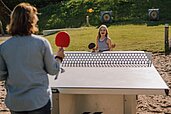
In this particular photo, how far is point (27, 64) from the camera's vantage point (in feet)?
11.4

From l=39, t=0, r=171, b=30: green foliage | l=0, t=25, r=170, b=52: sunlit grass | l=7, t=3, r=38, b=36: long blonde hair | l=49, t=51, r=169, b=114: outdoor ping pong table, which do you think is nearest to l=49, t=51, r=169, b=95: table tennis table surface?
l=49, t=51, r=169, b=114: outdoor ping pong table

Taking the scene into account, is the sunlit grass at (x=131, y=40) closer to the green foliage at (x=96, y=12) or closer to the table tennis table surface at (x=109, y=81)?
the green foliage at (x=96, y=12)

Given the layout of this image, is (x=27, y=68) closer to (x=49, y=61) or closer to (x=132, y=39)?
(x=49, y=61)

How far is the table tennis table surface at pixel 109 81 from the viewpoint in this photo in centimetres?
379

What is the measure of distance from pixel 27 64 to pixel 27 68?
35mm

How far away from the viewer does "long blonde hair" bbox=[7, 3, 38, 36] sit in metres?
3.39

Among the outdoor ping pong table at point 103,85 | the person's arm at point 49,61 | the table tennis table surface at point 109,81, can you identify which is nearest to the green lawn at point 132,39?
the outdoor ping pong table at point 103,85

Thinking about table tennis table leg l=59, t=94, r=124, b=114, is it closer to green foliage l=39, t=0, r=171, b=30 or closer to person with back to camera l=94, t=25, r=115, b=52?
person with back to camera l=94, t=25, r=115, b=52

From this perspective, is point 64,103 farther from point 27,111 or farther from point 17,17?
point 17,17

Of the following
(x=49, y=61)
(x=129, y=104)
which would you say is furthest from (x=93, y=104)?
(x=49, y=61)

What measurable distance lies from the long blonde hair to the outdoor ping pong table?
27.5 inches

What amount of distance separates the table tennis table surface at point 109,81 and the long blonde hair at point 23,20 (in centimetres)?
70

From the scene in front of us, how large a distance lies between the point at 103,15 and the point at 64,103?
65.0 ft

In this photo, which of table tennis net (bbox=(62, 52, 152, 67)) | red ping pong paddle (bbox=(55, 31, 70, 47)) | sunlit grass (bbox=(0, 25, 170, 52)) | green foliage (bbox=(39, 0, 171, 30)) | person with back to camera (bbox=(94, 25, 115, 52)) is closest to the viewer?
red ping pong paddle (bbox=(55, 31, 70, 47))
